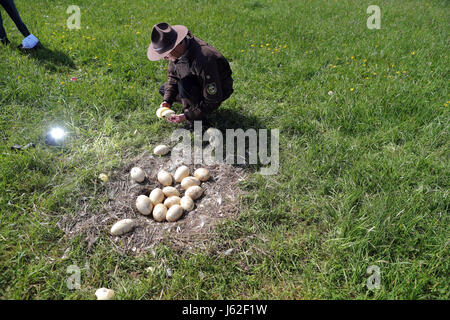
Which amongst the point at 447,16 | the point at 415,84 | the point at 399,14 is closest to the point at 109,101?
the point at 415,84

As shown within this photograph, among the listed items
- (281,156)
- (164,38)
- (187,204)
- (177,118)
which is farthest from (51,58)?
(281,156)

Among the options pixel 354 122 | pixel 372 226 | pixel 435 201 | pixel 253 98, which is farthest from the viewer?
pixel 253 98

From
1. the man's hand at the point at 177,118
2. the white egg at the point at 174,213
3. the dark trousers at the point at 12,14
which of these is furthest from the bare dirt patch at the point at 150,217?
the dark trousers at the point at 12,14

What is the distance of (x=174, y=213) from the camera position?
244 cm

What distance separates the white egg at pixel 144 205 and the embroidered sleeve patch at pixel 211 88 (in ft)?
4.01

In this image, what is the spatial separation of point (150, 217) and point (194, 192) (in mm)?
446

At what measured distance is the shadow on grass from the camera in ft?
14.3

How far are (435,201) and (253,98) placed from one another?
2363 mm

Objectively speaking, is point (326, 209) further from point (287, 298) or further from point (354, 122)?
point (354, 122)

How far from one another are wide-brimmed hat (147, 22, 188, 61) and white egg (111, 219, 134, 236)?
59.9 inches

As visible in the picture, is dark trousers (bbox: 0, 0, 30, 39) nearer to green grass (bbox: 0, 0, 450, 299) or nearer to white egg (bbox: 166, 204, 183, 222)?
green grass (bbox: 0, 0, 450, 299)

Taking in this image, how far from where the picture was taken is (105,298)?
200 centimetres

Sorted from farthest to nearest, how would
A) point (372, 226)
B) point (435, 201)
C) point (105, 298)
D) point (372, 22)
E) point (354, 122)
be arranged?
point (372, 22), point (354, 122), point (435, 201), point (372, 226), point (105, 298)

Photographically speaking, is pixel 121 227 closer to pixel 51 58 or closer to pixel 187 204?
pixel 187 204
